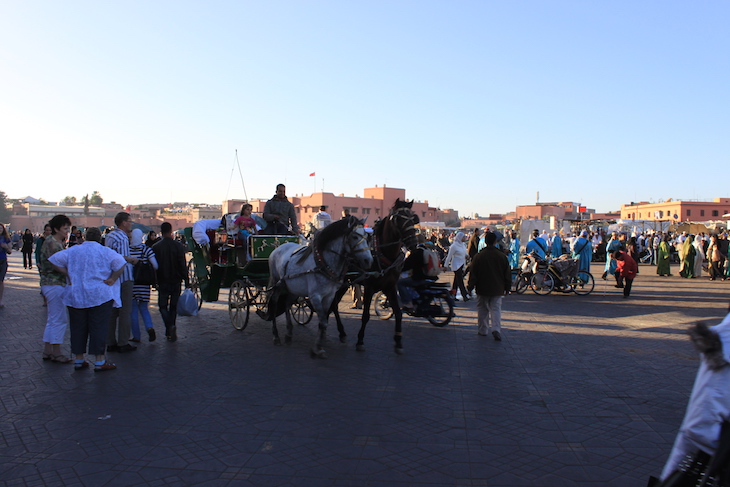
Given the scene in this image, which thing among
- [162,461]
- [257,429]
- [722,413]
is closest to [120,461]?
[162,461]

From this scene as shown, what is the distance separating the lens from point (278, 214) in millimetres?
10086

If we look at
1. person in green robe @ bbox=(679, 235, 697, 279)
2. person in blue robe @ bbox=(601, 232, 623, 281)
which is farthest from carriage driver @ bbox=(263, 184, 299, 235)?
person in green robe @ bbox=(679, 235, 697, 279)

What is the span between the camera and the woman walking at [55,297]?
22.8 feet

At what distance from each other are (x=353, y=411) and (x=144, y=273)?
4.77 metres

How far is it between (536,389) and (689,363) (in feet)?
8.93

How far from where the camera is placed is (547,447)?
429 centimetres

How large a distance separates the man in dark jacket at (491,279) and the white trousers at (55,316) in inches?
244

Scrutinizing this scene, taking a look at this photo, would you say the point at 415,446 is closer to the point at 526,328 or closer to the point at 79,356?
the point at 79,356

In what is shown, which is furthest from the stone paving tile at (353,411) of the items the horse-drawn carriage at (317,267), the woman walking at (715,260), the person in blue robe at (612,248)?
the woman walking at (715,260)

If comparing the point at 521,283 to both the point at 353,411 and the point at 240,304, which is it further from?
the point at 353,411

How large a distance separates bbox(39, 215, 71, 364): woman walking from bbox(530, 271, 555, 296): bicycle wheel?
11586mm

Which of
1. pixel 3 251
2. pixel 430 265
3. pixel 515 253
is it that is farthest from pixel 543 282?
pixel 3 251

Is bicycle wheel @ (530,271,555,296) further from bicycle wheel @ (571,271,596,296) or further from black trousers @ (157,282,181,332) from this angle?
black trousers @ (157,282,181,332)

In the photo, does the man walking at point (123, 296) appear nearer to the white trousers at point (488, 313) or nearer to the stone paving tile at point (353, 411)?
the stone paving tile at point (353, 411)
